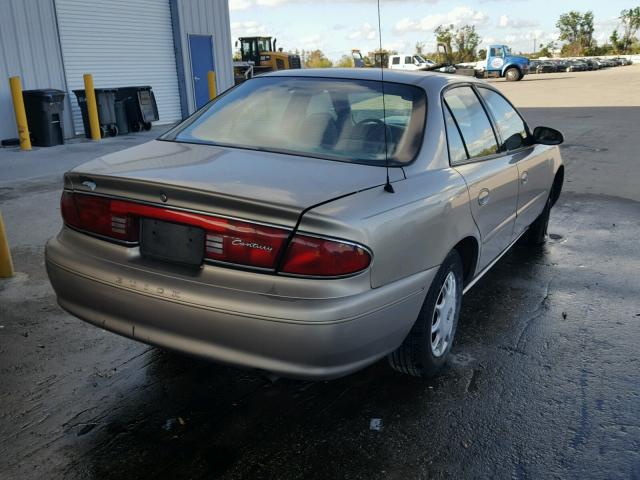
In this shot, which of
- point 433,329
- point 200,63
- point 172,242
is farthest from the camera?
point 200,63

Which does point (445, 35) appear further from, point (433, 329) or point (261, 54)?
point (433, 329)

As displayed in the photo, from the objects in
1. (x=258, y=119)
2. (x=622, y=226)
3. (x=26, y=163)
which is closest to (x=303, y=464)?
(x=258, y=119)

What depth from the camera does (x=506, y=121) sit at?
14.3ft

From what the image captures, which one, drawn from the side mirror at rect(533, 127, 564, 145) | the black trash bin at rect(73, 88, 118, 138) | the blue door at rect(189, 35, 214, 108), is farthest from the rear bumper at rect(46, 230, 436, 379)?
the blue door at rect(189, 35, 214, 108)

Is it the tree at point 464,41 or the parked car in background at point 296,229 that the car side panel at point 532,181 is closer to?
the parked car in background at point 296,229

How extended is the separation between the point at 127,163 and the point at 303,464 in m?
1.62

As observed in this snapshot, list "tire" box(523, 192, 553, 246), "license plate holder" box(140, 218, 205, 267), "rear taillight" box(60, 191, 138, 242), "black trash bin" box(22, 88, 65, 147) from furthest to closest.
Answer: "black trash bin" box(22, 88, 65, 147)
"tire" box(523, 192, 553, 246)
"rear taillight" box(60, 191, 138, 242)
"license plate holder" box(140, 218, 205, 267)

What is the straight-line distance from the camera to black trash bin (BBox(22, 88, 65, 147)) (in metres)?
11.8

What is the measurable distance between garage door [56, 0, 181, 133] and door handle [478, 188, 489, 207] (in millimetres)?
12392

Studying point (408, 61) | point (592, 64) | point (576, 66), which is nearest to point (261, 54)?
point (408, 61)

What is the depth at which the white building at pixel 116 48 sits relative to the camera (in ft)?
39.9

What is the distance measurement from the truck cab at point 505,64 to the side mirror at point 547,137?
3772 cm

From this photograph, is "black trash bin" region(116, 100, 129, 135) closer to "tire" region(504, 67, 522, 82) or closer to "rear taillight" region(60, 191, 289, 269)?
"rear taillight" region(60, 191, 289, 269)

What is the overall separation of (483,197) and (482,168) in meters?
0.20
